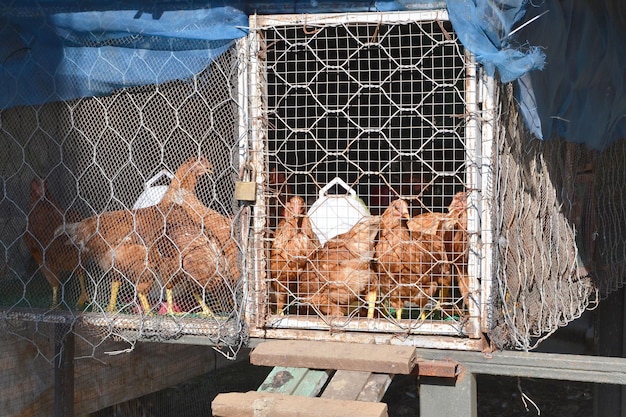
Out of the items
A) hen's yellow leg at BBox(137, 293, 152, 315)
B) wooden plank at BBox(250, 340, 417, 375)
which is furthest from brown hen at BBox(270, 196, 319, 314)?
hen's yellow leg at BBox(137, 293, 152, 315)

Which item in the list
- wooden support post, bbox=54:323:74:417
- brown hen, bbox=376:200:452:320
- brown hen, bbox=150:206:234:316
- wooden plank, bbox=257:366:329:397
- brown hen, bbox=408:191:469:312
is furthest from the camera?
wooden support post, bbox=54:323:74:417

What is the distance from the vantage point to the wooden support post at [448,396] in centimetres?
271

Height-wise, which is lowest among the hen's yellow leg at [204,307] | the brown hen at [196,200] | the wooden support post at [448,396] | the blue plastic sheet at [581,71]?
the wooden support post at [448,396]

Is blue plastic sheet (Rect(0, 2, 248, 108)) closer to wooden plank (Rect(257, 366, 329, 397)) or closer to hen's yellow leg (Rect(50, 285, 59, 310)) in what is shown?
hen's yellow leg (Rect(50, 285, 59, 310))

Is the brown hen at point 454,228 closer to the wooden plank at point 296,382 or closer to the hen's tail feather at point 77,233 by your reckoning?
the wooden plank at point 296,382

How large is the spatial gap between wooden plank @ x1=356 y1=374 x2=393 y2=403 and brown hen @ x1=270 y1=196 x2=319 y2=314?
0.54 m

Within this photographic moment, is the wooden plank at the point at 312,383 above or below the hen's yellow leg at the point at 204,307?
below

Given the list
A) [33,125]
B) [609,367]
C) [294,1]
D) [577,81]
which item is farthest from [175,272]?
[577,81]

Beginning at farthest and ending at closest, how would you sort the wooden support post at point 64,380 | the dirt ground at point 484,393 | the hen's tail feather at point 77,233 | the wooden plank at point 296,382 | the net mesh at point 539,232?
the dirt ground at point 484,393 < the wooden support post at point 64,380 < the hen's tail feather at point 77,233 < the net mesh at point 539,232 < the wooden plank at point 296,382

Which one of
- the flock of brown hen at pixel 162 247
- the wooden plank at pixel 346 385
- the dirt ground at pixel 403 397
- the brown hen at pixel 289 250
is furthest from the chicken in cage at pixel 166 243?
the dirt ground at pixel 403 397

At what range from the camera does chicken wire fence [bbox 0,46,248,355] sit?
118 inches

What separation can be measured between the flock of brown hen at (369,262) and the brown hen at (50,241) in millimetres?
840

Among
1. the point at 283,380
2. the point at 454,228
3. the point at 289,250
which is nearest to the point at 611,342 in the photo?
the point at 454,228

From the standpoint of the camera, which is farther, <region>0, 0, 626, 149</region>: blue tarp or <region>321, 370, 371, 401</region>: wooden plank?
<region>0, 0, 626, 149</region>: blue tarp
